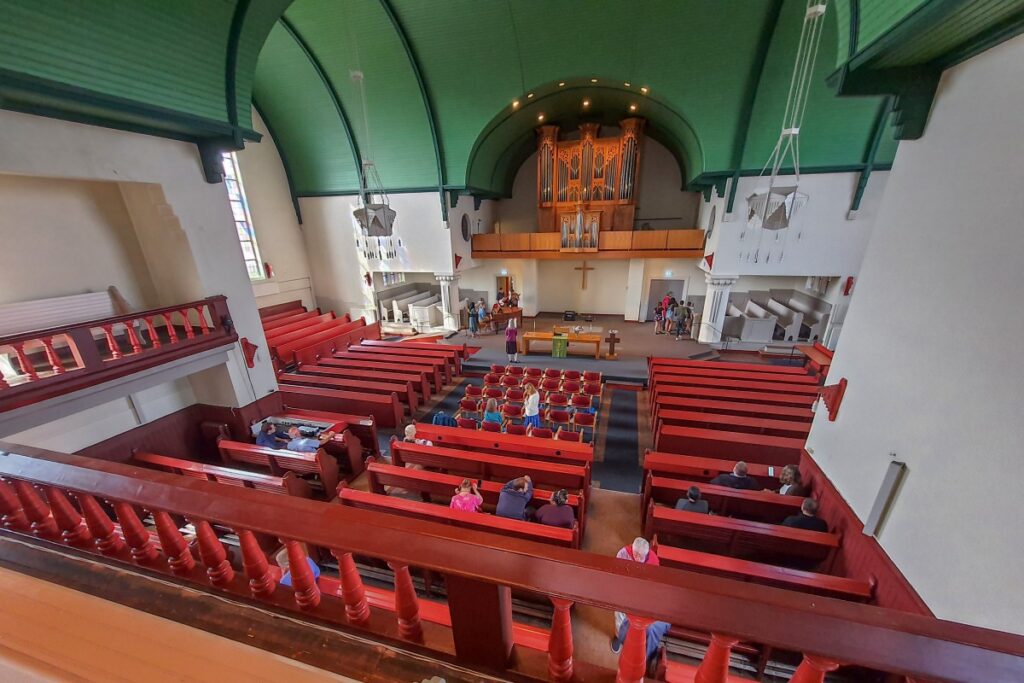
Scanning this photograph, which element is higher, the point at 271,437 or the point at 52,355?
the point at 52,355

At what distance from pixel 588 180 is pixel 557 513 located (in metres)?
10.5

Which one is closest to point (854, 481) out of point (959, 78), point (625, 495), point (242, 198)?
point (625, 495)

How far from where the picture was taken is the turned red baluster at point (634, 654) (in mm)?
886

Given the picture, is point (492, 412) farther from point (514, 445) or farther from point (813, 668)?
point (813, 668)

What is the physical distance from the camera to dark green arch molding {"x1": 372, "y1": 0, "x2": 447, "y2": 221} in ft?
25.0

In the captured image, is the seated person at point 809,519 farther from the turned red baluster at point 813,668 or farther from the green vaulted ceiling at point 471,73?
the turned red baluster at point 813,668

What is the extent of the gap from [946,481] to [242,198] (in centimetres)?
1297

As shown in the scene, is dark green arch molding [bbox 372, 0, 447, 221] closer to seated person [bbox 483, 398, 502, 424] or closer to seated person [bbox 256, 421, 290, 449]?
seated person [bbox 483, 398, 502, 424]

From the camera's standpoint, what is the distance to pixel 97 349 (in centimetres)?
410

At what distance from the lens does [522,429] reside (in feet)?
18.9

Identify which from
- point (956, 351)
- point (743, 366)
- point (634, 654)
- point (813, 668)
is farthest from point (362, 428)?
point (743, 366)

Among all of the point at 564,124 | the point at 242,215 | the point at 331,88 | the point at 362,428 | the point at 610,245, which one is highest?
the point at 564,124

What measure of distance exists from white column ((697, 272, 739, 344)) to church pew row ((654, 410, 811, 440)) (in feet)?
16.7

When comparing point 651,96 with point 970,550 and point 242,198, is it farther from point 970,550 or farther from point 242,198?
point 242,198
